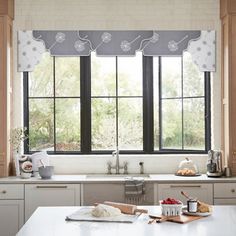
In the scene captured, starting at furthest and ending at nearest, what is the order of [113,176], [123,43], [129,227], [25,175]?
[123,43] < [113,176] < [25,175] < [129,227]

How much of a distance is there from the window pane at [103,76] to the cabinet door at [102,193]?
1342mm

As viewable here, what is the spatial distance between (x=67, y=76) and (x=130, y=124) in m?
0.97

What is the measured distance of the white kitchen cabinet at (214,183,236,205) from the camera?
495 centimetres

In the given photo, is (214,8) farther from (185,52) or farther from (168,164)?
(168,164)

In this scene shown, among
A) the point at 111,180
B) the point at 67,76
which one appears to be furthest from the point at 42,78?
the point at 111,180

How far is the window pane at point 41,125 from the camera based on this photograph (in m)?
5.83

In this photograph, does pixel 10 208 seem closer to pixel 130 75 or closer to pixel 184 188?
pixel 184 188

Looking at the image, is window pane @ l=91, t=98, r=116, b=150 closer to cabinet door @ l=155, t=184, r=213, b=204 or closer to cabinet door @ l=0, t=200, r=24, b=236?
cabinet door @ l=155, t=184, r=213, b=204

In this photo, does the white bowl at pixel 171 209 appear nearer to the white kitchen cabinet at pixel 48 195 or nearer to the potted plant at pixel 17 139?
the white kitchen cabinet at pixel 48 195

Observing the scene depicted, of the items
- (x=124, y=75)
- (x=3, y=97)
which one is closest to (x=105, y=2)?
(x=124, y=75)

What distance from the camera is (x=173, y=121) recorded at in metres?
5.86

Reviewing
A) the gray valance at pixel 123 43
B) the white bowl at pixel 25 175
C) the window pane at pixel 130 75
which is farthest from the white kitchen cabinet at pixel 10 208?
the window pane at pixel 130 75

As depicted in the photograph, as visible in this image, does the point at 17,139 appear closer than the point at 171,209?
No

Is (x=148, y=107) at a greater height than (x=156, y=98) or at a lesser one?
lesser
